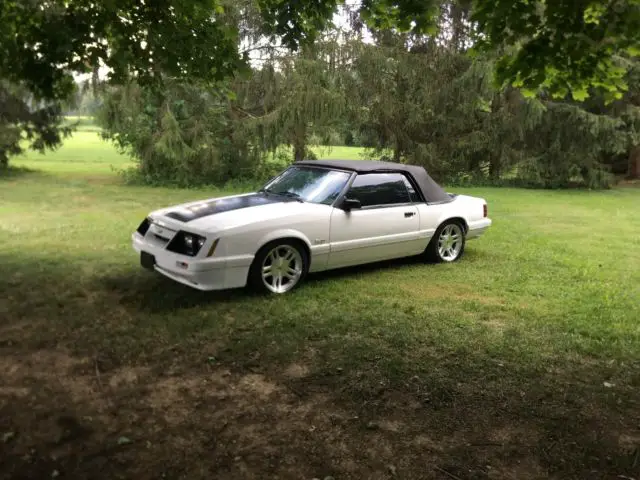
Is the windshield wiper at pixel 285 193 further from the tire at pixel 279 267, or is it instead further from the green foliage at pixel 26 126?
the green foliage at pixel 26 126

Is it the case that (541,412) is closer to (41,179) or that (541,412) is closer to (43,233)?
(43,233)

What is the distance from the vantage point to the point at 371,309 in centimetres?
579

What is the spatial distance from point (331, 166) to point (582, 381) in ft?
13.7

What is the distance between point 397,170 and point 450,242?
1366mm

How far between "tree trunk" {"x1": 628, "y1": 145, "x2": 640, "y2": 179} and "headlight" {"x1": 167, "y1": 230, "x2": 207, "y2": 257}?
77.3 feet

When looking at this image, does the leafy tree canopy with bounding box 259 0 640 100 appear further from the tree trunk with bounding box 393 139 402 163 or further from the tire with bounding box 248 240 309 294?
the tree trunk with bounding box 393 139 402 163

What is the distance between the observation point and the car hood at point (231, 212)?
5820 millimetres

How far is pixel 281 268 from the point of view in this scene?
20.4 feet

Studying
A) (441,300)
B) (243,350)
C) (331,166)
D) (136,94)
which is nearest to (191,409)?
(243,350)

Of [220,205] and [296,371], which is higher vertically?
[220,205]

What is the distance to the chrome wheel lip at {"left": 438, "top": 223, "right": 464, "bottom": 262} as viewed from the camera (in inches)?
311

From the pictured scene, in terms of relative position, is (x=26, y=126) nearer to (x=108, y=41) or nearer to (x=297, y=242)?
(x=108, y=41)

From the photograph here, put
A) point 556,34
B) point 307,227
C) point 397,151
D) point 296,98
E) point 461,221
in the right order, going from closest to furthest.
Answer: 1. point 556,34
2. point 307,227
3. point 461,221
4. point 296,98
5. point 397,151

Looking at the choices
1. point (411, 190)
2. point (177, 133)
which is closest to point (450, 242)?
point (411, 190)
